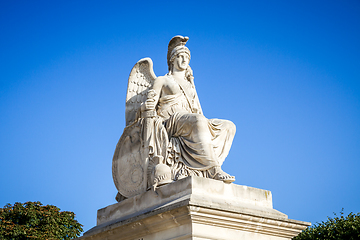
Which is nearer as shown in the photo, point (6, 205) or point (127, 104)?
point (127, 104)

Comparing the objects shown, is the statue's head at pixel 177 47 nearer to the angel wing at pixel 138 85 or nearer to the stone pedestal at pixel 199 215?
the angel wing at pixel 138 85

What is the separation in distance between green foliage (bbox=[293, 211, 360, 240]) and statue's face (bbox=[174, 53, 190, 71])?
350 inches

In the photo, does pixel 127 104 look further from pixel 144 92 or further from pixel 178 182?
pixel 178 182

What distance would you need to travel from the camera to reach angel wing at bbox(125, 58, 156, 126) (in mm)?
9922

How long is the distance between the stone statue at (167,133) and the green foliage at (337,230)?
27.0 ft

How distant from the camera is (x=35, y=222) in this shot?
20109mm

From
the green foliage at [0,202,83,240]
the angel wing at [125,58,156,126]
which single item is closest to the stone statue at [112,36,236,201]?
the angel wing at [125,58,156,126]

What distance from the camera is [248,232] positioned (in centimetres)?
792

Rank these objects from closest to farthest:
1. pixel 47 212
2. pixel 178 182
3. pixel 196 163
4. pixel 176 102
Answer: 1. pixel 178 182
2. pixel 196 163
3. pixel 176 102
4. pixel 47 212

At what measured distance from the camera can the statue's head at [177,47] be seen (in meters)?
10.0

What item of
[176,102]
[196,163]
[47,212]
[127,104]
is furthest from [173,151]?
[47,212]

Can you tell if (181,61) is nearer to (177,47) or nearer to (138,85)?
(177,47)

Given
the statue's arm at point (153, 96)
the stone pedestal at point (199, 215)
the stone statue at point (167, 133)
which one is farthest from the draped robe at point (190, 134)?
the stone pedestal at point (199, 215)

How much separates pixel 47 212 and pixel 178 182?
14028mm
